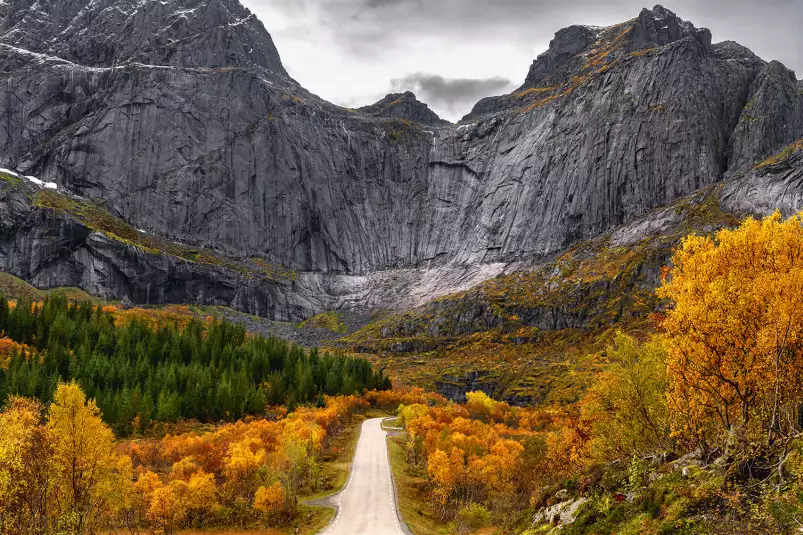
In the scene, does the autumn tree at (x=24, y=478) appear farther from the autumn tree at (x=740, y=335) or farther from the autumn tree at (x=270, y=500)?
the autumn tree at (x=740, y=335)

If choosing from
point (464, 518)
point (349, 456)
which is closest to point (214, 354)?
point (349, 456)

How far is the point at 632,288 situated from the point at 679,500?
175 meters

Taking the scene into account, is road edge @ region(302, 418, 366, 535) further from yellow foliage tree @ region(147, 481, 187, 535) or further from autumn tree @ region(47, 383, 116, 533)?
autumn tree @ region(47, 383, 116, 533)

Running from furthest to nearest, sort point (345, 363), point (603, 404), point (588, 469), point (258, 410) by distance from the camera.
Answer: point (345, 363) → point (258, 410) → point (603, 404) → point (588, 469)

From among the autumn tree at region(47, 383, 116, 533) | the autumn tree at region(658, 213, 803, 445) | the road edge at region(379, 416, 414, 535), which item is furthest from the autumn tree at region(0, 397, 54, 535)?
the autumn tree at region(658, 213, 803, 445)

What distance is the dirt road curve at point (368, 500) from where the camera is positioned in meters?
46.8

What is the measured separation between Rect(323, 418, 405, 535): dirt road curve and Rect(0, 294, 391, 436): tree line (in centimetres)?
3881

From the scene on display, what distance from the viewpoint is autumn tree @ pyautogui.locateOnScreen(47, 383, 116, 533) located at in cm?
3481

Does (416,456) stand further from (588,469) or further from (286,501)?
(588,469)

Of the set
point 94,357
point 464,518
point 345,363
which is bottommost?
point 464,518

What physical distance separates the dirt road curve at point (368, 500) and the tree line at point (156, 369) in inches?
1528

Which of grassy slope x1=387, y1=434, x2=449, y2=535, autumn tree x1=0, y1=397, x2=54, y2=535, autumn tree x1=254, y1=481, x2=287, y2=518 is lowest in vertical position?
grassy slope x1=387, y1=434, x2=449, y2=535

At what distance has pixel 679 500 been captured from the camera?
640 inches

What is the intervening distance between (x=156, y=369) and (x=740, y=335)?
117219 millimetres
